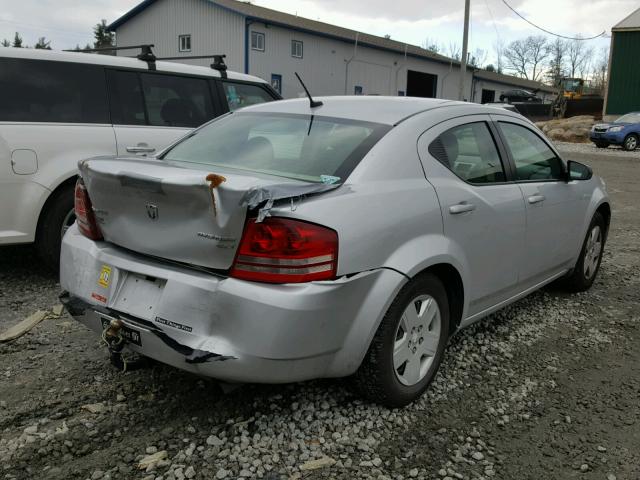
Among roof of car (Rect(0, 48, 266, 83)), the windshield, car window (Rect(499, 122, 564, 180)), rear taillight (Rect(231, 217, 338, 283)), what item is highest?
roof of car (Rect(0, 48, 266, 83))

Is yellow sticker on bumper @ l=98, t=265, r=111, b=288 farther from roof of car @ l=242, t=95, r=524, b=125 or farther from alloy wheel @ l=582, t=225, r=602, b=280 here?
alloy wheel @ l=582, t=225, r=602, b=280

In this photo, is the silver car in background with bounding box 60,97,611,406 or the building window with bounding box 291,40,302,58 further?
the building window with bounding box 291,40,302,58

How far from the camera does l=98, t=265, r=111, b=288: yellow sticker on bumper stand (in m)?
2.89

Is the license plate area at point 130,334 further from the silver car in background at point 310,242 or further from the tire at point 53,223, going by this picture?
the tire at point 53,223

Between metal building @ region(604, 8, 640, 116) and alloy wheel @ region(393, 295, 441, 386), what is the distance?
1413 inches

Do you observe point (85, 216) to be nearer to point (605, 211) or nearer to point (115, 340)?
point (115, 340)

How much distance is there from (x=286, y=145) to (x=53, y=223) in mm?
2489

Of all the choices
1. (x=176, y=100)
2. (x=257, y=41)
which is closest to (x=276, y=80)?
(x=257, y=41)

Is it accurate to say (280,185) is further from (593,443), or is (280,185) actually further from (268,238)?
(593,443)

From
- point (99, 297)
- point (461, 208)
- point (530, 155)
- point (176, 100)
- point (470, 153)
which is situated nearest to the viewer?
point (99, 297)

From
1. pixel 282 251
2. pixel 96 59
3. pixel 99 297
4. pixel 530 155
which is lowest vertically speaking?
pixel 99 297

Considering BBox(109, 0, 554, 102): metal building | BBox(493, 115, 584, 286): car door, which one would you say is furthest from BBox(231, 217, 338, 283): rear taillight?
BBox(109, 0, 554, 102): metal building

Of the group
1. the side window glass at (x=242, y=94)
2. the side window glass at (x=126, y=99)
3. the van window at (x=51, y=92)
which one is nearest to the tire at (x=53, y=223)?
the van window at (x=51, y=92)

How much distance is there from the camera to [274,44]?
31.0 metres
